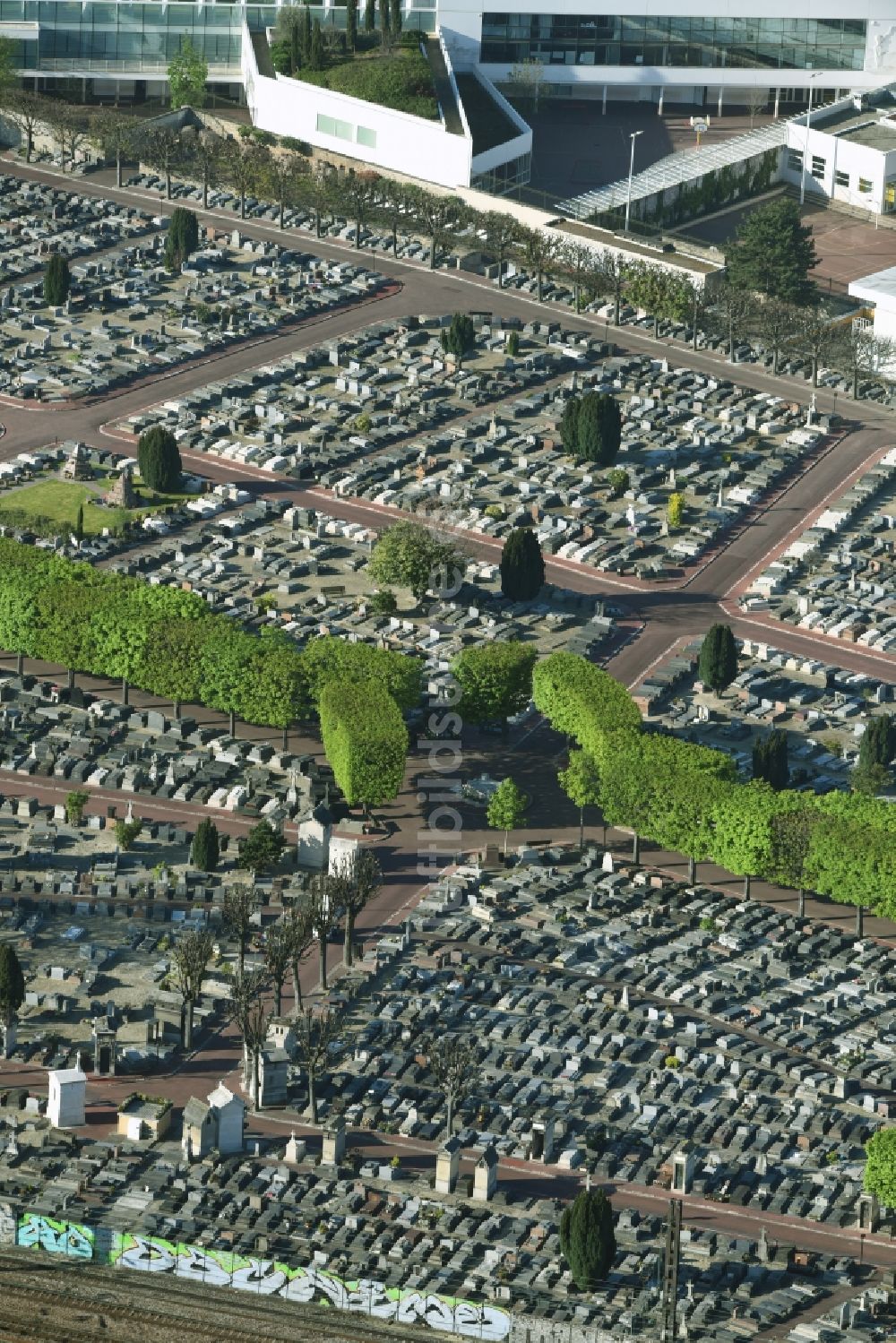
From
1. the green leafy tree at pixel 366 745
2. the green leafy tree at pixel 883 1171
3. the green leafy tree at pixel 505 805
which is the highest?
the green leafy tree at pixel 366 745

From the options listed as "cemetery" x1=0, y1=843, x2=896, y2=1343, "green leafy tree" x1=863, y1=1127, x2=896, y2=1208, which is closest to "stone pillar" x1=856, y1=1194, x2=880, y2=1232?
"cemetery" x1=0, y1=843, x2=896, y2=1343

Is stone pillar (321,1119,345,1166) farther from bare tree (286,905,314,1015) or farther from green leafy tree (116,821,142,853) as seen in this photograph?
green leafy tree (116,821,142,853)

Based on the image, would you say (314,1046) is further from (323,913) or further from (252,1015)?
(323,913)

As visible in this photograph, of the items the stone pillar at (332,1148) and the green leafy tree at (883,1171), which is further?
the stone pillar at (332,1148)

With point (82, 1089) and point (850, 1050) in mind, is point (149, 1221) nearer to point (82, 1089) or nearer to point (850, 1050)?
point (82, 1089)

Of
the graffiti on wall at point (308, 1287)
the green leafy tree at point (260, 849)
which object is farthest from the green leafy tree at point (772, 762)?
the graffiti on wall at point (308, 1287)

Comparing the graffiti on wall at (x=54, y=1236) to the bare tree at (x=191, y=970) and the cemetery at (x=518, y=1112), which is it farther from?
the bare tree at (x=191, y=970)

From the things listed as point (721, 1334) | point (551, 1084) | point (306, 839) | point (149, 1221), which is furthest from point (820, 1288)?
point (306, 839)
